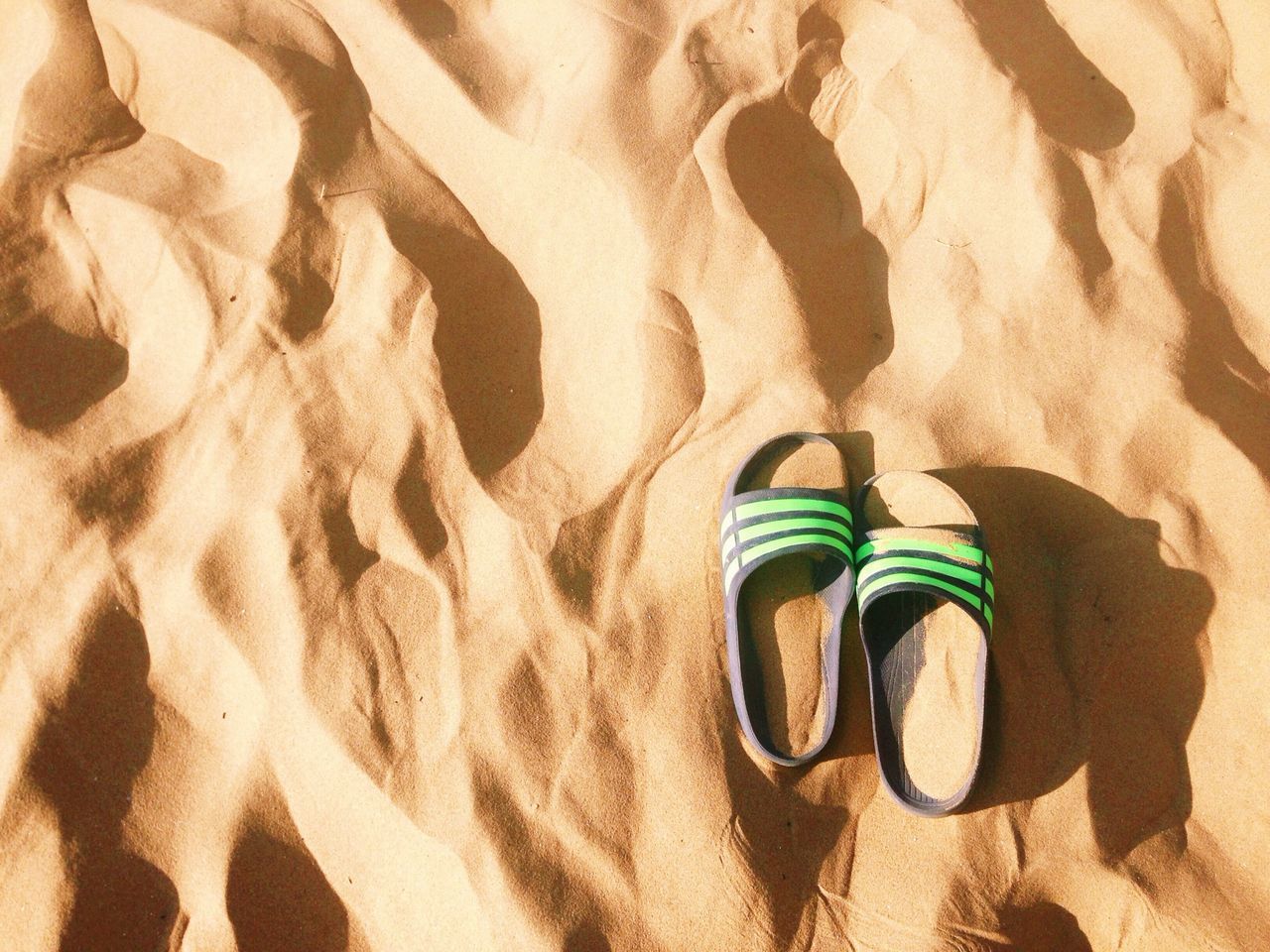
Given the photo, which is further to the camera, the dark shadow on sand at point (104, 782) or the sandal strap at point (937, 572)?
the sandal strap at point (937, 572)

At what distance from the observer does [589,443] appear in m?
1.91

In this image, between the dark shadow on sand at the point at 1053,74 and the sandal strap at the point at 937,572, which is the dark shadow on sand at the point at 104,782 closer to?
the sandal strap at the point at 937,572

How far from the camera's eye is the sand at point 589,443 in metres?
1.64

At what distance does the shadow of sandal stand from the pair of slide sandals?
77 millimetres

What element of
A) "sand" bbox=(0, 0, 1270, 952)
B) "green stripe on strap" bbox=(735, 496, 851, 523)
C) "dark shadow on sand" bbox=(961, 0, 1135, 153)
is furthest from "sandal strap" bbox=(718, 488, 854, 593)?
"dark shadow on sand" bbox=(961, 0, 1135, 153)

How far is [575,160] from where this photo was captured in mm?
2078

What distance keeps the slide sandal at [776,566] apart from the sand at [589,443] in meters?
0.06

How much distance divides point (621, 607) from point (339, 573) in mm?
620

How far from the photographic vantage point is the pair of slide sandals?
173 centimetres

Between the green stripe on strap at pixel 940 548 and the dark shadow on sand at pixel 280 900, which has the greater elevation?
the green stripe on strap at pixel 940 548

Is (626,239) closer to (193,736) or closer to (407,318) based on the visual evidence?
(407,318)

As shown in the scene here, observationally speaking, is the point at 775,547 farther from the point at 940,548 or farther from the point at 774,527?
the point at 940,548

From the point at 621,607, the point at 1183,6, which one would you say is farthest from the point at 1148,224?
the point at 621,607

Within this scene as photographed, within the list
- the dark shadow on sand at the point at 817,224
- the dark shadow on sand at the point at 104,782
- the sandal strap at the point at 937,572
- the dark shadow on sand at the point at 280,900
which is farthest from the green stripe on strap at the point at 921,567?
the dark shadow on sand at the point at 104,782
